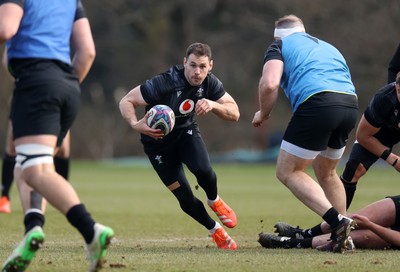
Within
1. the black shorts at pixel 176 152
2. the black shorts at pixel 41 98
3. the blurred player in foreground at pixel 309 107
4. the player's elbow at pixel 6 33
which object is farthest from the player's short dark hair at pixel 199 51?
the player's elbow at pixel 6 33

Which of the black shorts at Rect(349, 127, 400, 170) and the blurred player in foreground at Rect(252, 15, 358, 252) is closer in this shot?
the blurred player in foreground at Rect(252, 15, 358, 252)

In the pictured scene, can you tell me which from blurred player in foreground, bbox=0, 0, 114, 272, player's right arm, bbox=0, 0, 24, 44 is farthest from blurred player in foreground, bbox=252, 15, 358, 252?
player's right arm, bbox=0, 0, 24, 44

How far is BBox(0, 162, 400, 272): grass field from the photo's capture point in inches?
257

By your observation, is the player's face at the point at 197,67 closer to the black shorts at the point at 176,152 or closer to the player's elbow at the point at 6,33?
the black shorts at the point at 176,152

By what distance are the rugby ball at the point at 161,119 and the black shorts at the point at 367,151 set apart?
1991 millimetres

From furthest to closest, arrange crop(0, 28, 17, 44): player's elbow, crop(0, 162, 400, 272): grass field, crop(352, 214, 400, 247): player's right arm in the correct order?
crop(352, 214, 400, 247): player's right arm
crop(0, 162, 400, 272): grass field
crop(0, 28, 17, 44): player's elbow

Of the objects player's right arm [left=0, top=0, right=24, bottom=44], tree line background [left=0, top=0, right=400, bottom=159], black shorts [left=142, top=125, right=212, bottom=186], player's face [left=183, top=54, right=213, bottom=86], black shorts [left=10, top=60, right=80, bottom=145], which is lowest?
tree line background [left=0, top=0, right=400, bottom=159]

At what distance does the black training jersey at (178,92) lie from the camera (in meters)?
8.31

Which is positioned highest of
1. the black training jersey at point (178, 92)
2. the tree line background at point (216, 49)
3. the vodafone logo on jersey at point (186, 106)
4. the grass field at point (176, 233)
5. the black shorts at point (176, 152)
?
the black training jersey at point (178, 92)

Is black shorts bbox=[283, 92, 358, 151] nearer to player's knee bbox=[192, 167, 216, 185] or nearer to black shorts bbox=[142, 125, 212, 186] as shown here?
player's knee bbox=[192, 167, 216, 185]

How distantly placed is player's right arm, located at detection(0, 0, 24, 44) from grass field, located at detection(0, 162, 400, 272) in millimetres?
1660

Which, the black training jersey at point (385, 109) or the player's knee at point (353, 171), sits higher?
the black training jersey at point (385, 109)

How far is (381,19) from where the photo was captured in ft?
116

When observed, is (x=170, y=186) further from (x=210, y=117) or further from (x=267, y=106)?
(x=210, y=117)
